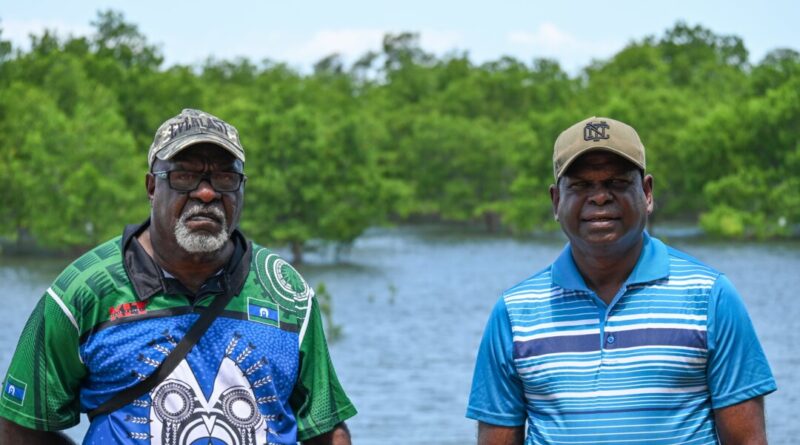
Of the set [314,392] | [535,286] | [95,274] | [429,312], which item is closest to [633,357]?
[535,286]

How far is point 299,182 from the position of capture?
52.4m

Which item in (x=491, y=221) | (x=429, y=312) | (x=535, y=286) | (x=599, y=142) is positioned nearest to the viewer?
(x=599, y=142)

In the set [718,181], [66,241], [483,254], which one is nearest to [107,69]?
[66,241]

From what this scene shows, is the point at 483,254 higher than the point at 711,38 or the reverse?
the reverse

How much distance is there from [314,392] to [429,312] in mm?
35679

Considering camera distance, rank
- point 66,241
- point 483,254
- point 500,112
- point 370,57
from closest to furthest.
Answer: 1. point 66,241
2. point 483,254
3. point 500,112
4. point 370,57

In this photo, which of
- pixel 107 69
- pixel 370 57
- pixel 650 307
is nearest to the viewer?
pixel 650 307

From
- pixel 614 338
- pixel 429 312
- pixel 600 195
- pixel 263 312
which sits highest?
pixel 429 312

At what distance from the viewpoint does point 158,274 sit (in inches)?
142

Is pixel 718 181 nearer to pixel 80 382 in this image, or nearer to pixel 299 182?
pixel 299 182

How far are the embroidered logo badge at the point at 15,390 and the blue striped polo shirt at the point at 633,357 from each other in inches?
50.3

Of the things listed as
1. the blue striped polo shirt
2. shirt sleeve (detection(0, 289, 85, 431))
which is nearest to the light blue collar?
the blue striped polo shirt

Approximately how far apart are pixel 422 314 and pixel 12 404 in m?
35.5

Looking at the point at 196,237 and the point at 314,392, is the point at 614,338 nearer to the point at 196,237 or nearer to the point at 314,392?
the point at 314,392
